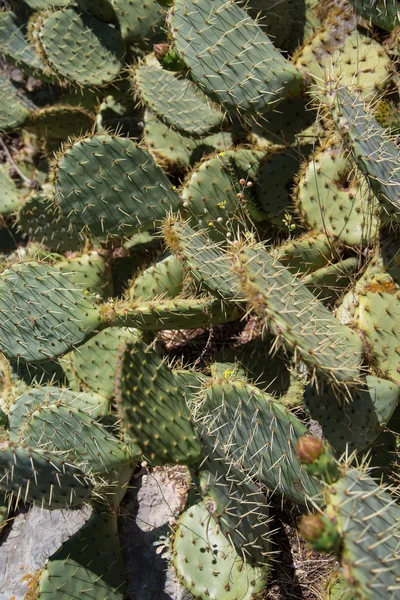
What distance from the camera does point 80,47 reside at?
3008 mm

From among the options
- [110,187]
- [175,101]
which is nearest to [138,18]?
[175,101]

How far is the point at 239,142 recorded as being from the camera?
288 centimetres

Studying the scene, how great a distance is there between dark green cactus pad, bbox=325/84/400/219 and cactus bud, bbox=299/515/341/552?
3.49ft

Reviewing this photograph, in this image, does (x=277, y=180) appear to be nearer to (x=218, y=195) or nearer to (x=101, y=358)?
(x=218, y=195)

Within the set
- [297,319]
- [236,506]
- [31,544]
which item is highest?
[297,319]

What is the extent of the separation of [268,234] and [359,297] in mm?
779

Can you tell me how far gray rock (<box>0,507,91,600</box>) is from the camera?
267 centimetres

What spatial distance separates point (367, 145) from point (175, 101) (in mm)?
1122

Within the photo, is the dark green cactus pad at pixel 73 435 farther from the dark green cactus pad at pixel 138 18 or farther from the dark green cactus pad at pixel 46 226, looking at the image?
the dark green cactus pad at pixel 138 18

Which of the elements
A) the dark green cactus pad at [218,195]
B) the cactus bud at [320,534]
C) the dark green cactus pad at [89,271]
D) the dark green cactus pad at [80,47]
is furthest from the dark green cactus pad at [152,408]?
the dark green cactus pad at [80,47]

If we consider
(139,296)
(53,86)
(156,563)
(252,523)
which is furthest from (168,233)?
(53,86)

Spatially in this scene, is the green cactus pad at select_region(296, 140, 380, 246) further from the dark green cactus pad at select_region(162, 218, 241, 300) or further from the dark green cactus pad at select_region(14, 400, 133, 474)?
the dark green cactus pad at select_region(14, 400, 133, 474)

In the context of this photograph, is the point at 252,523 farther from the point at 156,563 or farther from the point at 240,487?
the point at 156,563

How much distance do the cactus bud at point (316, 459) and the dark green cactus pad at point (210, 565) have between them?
74 centimetres
